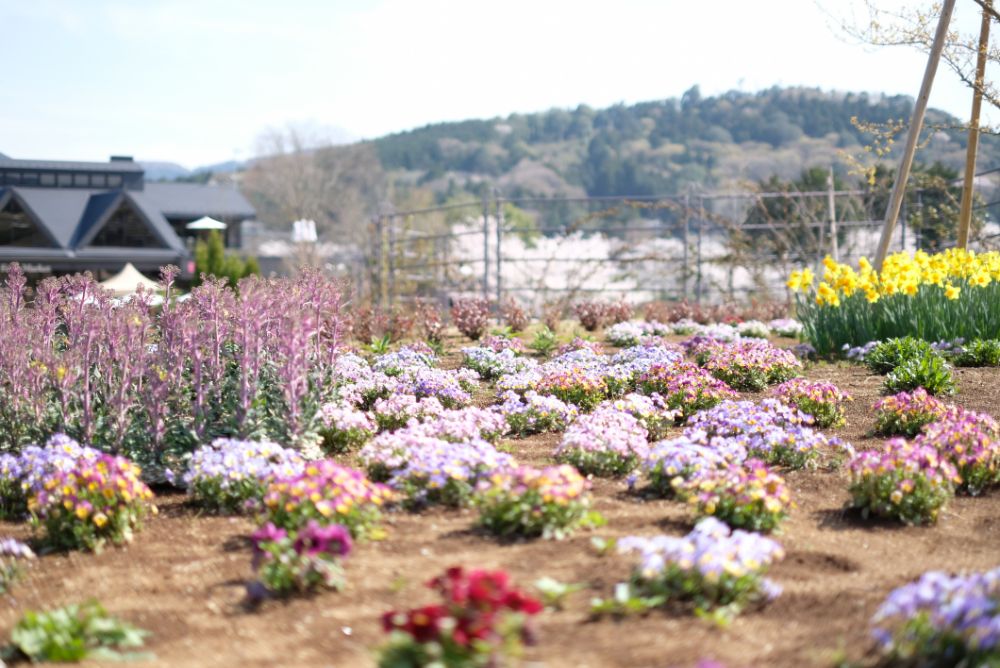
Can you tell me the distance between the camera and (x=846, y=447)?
598 centimetres

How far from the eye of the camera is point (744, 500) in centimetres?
442

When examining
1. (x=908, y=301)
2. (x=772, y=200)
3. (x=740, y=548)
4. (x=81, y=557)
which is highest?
(x=772, y=200)

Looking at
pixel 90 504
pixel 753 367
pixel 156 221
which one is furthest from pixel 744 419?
pixel 156 221

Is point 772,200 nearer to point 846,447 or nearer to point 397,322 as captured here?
point 397,322

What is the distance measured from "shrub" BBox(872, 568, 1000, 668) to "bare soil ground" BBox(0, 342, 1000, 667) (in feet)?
0.53

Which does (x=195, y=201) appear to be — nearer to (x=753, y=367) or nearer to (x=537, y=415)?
(x=753, y=367)

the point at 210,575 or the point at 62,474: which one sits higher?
the point at 62,474

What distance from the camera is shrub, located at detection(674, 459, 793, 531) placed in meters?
4.42

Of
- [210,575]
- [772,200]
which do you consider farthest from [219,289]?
[772,200]

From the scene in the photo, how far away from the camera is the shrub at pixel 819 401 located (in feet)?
23.0

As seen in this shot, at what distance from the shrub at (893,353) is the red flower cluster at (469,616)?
21.4ft

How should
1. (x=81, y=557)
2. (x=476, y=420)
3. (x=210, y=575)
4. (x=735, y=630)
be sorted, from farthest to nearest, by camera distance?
(x=476, y=420)
(x=81, y=557)
(x=210, y=575)
(x=735, y=630)

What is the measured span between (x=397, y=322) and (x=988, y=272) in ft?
23.3

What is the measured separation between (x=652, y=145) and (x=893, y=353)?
61.9 m
